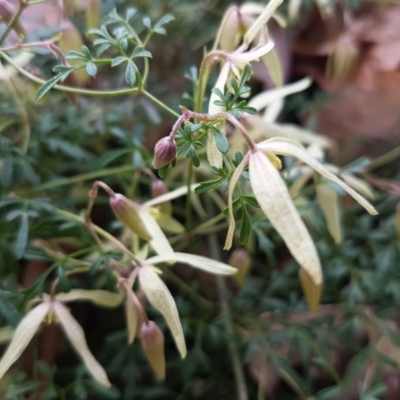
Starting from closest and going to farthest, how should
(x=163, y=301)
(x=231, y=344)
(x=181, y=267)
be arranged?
(x=163, y=301), (x=231, y=344), (x=181, y=267)

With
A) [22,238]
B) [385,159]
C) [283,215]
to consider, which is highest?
[283,215]

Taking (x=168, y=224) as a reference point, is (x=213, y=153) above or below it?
above

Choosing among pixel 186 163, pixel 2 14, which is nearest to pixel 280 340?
pixel 186 163

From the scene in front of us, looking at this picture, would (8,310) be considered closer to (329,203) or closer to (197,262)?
(197,262)

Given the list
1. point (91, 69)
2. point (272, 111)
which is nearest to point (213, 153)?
point (91, 69)

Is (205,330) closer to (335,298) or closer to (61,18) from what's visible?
(335,298)

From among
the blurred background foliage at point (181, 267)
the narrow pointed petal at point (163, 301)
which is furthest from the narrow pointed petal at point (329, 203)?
the narrow pointed petal at point (163, 301)
